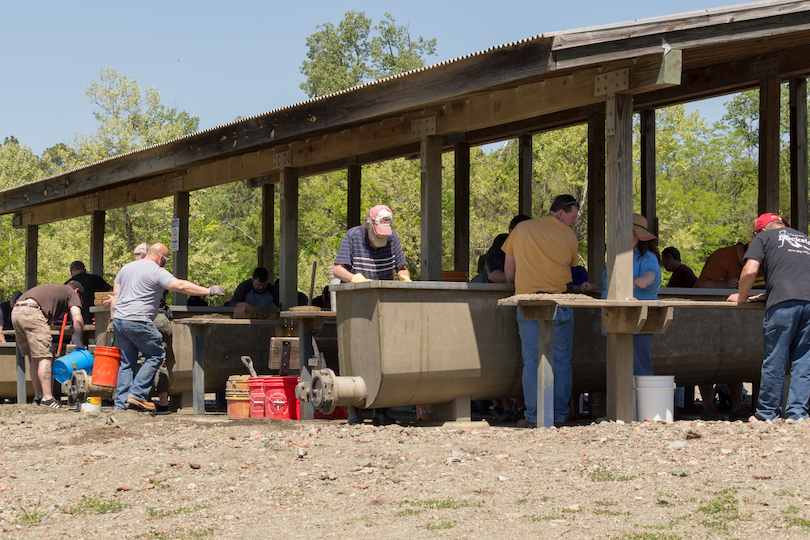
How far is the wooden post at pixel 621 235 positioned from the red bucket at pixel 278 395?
3.20 meters

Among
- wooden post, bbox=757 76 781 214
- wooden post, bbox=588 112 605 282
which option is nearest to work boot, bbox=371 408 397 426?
wooden post, bbox=588 112 605 282

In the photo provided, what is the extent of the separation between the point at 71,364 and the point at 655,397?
644 cm

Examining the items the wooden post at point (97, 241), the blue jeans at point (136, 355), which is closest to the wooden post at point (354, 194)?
the wooden post at point (97, 241)

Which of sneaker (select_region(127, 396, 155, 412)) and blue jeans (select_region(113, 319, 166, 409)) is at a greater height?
blue jeans (select_region(113, 319, 166, 409))

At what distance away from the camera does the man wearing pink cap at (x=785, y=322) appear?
7289 mm

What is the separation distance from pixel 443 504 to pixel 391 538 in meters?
0.69

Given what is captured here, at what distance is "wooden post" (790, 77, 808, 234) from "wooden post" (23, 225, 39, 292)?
12324 millimetres

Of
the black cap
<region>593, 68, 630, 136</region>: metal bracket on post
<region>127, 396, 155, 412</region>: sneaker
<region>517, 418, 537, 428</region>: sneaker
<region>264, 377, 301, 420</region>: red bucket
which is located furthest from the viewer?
the black cap

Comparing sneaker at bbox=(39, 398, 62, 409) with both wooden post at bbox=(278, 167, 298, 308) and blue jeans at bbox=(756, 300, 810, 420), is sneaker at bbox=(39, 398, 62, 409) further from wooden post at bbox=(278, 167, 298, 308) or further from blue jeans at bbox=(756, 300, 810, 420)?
blue jeans at bbox=(756, 300, 810, 420)

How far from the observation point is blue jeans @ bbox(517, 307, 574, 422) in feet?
25.3

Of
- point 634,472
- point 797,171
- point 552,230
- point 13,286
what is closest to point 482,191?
point 13,286

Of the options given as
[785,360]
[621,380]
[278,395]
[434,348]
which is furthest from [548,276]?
[278,395]

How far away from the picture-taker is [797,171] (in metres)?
10.0

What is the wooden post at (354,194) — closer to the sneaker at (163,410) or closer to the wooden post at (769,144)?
the sneaker at (163,410)
